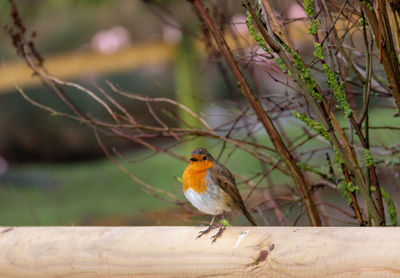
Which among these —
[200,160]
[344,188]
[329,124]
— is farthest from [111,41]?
[329,124]

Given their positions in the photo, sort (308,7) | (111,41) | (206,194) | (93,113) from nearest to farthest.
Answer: (308,7), (206,194), (93,113), (111,41)

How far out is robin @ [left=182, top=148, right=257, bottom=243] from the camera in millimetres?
1250

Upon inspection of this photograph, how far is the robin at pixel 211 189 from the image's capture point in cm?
125

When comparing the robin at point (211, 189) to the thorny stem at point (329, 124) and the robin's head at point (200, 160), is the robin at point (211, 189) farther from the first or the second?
the thorny stem at point (329, 124)

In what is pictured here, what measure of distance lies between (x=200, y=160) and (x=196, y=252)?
30cm

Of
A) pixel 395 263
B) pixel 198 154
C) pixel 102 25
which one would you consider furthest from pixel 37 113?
pixel 395 263

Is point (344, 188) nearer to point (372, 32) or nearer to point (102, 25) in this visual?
point (372, 32)

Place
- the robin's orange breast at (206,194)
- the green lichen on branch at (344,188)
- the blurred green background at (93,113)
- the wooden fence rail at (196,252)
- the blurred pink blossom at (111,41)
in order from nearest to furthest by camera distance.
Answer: the wooden fence rail at (196,252)
the green lichen on branch at (344,188)
the robin's orange breast at (206,194)
the blurred green background at (93,113)
the blurred pink blossom at (111,41)

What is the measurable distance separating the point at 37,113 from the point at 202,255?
7.73 meters

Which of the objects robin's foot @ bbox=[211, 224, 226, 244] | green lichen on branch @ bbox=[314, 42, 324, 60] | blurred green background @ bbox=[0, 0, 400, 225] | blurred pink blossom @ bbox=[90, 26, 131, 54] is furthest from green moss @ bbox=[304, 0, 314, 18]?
blurred pink blossom @ bbox=[90, 26, 131, 54]

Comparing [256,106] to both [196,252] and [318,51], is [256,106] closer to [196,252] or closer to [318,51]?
[318,51]

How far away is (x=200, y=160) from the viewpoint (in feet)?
4.20

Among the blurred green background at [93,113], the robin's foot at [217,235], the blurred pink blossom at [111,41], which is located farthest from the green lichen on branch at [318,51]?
the blurred pink blossom at [111,41]

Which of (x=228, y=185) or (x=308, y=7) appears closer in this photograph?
(x=308, y=7)
